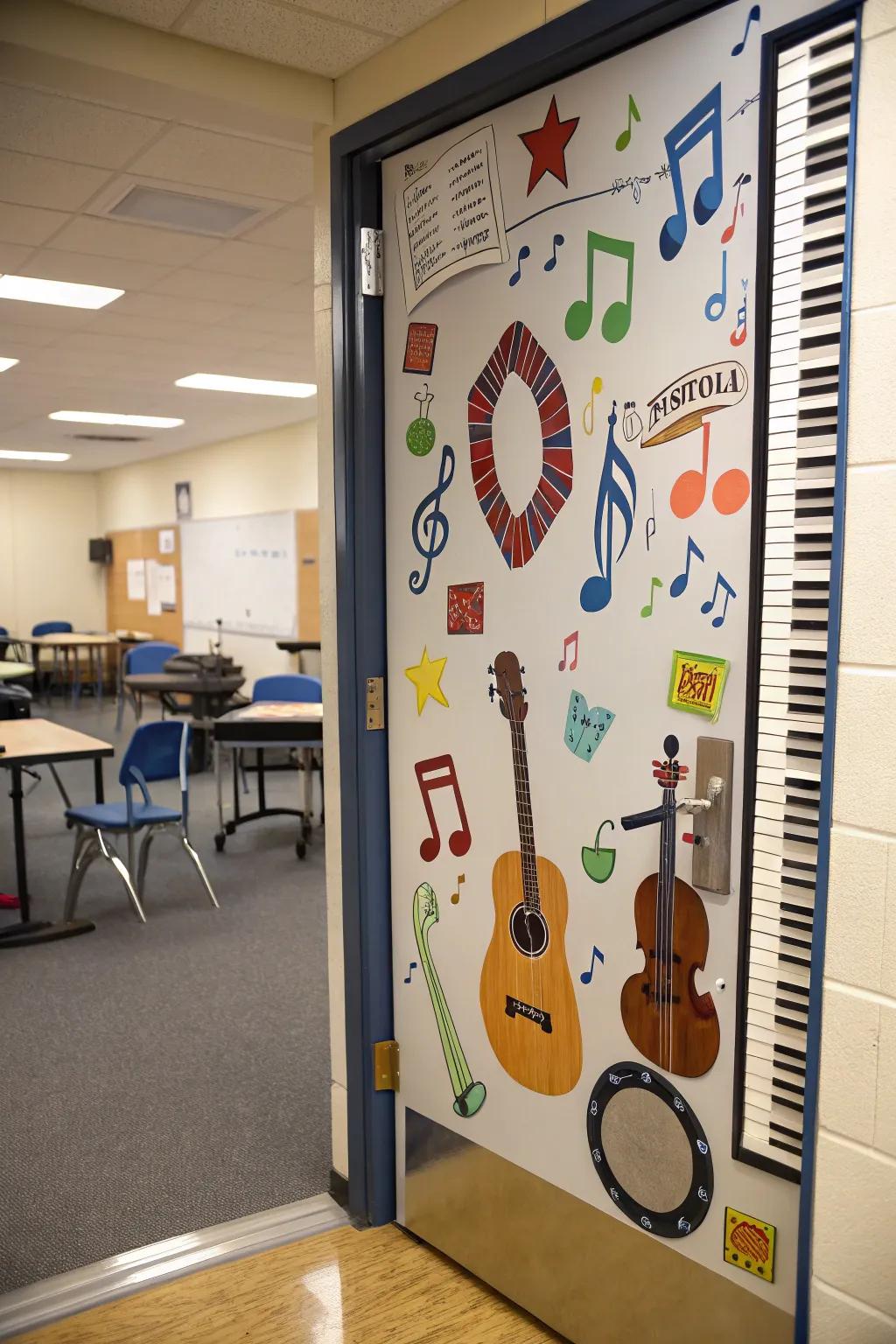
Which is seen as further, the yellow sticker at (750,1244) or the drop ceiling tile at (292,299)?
the drop ceiling tile at (292,299)

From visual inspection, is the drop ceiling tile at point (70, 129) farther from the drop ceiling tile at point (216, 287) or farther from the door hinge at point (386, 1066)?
the door hinge at point (386, 1066)

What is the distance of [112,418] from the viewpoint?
8938 mm

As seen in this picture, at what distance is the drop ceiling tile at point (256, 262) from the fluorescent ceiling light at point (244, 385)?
2508 millimetres

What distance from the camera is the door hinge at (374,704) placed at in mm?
2393

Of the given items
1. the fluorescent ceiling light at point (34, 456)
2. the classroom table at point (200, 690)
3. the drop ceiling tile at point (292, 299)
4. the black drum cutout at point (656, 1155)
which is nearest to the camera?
the black drum cutout at point (656, 1155)

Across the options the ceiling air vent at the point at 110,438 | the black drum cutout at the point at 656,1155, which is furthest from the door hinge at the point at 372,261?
the ceiling air vent at the point at 110,438

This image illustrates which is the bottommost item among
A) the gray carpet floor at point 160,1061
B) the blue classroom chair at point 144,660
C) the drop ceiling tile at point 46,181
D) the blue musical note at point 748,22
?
the gray carpet floor at point 160,1061

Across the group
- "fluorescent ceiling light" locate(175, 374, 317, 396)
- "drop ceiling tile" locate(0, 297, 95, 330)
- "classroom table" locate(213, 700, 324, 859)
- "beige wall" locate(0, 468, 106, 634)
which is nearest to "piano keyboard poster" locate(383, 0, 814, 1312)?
"classroom table" locate(213, 700, 324, 859)

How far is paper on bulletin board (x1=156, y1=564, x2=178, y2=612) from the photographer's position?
1191cm

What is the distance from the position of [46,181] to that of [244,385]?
407 cm

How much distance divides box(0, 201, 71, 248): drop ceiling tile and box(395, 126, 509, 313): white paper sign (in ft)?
6.77

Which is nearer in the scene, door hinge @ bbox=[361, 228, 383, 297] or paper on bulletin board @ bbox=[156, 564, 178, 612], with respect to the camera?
Answer: door hinge @ bbox=[361, 228, 383, 297]

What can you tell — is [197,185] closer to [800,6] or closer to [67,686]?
[800,6]

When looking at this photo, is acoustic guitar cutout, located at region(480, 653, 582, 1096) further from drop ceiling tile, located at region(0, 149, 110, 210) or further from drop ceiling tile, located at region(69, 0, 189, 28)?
drop ceiling tile, located at region(0, 149, 110, 210)
